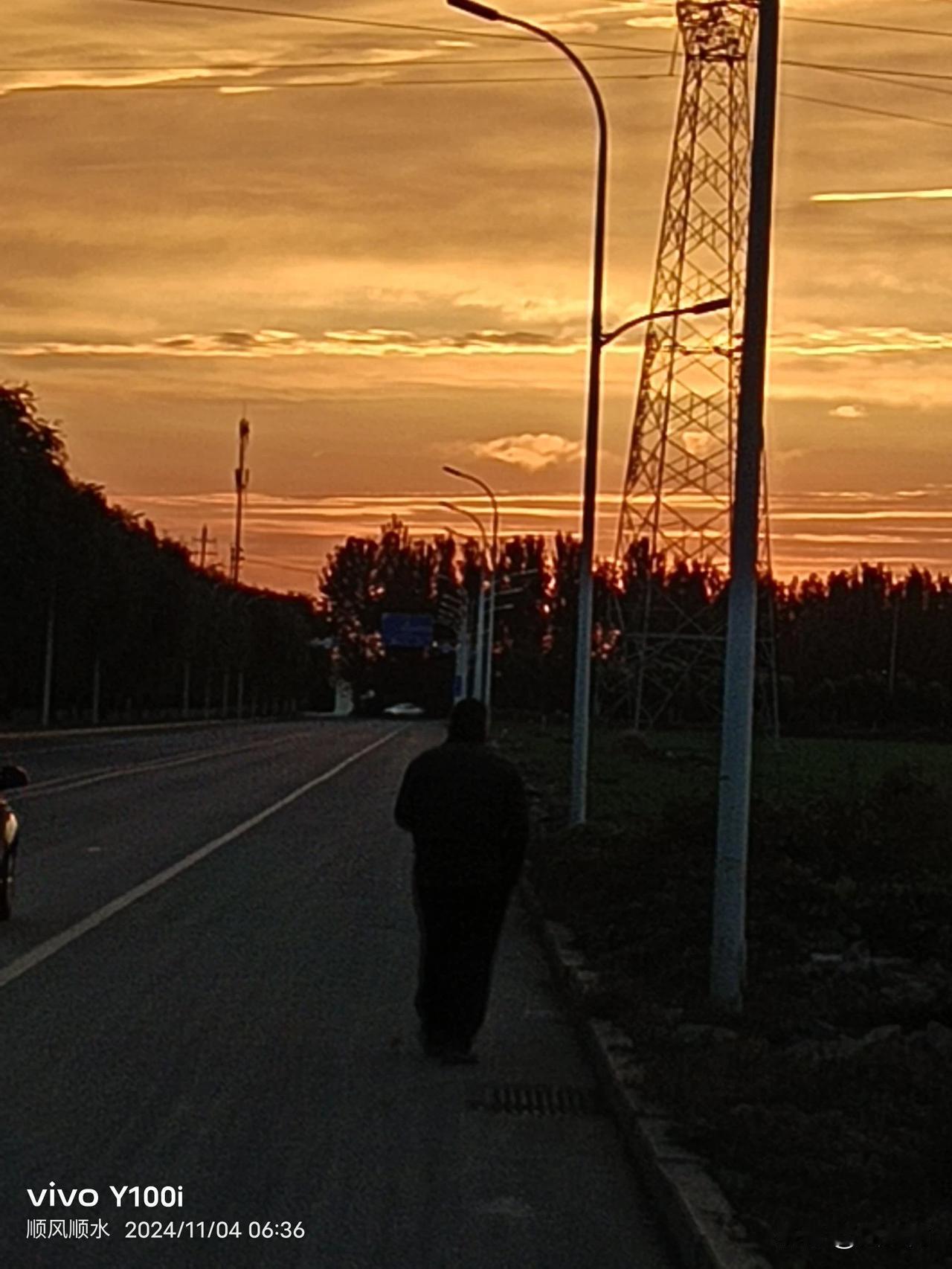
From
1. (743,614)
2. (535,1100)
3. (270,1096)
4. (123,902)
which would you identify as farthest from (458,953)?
(123,902)

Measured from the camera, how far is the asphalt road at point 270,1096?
834 cm

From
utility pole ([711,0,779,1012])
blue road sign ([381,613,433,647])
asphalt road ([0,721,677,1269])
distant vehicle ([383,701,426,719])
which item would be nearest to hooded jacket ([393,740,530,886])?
asphalt road ([0,721,677,1269])

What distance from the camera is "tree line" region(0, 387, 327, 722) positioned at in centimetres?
6512

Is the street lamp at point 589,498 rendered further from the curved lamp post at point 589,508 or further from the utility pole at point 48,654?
the utility pole at point 48,654

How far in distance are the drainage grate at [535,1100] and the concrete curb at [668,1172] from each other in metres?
0.11

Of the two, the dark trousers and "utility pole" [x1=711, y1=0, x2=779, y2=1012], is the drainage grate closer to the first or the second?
the dark trousers

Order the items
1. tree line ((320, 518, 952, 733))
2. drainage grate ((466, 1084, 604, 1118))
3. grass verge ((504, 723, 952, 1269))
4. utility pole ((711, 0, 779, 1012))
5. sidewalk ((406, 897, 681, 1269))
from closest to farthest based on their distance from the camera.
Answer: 1. sidewalk ((406, 897, 681, 1269))
2. grass verge ((504, 723, 952, 1269))
3. drainage grate ((466, 1084, 604, 1118))
4. utility pole ((711, 0, 779, 1012))
5. tree line ((320, 518, 952, 733))

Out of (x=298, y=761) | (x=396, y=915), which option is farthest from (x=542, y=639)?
(x=396, y=915)

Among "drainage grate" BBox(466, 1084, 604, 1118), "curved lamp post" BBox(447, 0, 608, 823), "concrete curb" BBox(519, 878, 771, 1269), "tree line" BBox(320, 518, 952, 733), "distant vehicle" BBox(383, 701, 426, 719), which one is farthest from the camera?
"distant vehicle" BBox(383, 701, 426, 719)

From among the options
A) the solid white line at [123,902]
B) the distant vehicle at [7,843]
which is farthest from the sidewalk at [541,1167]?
the distant vehicle at [7,843]

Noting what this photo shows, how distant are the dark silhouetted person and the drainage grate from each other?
1.99 feet

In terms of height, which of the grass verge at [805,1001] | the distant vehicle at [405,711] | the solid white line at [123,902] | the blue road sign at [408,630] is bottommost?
the distant vehicle at [405,711]

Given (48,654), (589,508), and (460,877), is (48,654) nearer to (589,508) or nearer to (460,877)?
(589,508)

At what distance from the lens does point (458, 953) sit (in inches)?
479
